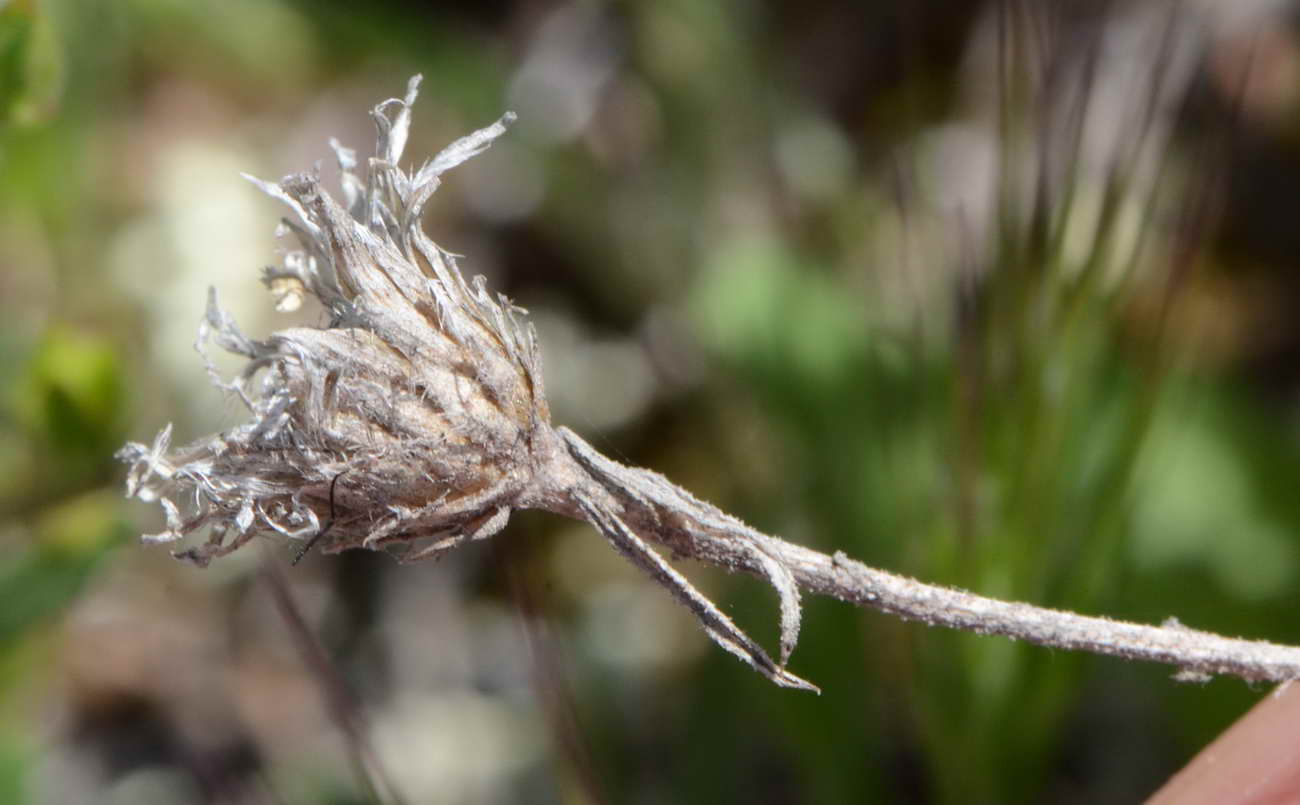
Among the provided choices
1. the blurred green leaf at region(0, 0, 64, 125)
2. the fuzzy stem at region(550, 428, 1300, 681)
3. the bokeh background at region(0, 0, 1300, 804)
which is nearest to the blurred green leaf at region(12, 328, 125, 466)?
the bokeh background at region(0, 0, 1300, 804)

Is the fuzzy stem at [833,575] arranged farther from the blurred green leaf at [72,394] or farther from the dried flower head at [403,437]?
the blurred green leaf at [72,394]

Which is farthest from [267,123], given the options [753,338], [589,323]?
[753,338]

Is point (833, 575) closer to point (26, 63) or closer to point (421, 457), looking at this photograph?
point (421, 457)

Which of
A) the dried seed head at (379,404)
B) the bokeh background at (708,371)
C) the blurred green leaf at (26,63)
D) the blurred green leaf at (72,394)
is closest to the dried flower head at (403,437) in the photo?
the dried seed head at (379,404)

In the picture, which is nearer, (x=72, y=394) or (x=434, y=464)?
(x=434, y=464)

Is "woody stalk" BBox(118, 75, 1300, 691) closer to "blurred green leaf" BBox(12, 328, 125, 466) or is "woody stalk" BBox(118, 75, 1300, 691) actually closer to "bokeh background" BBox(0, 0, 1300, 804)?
"bokeh background" BBox(0, 0, 1300, 804)

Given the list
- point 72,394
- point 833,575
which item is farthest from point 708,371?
point 833,575

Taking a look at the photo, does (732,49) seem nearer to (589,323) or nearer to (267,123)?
(589,323)

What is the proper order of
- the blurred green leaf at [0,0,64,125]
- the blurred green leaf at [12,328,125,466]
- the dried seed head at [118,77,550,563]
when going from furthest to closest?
the blurred green leaf at [12,328,125,466], the blurred green leaf at [0,0,64,125], the dried seed head at [118,77,550,563]
